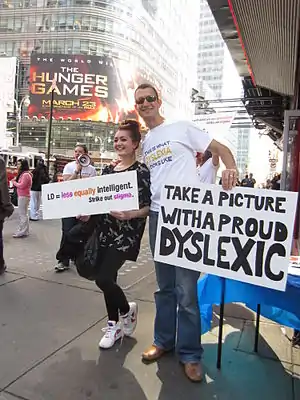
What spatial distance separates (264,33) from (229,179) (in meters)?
3.95

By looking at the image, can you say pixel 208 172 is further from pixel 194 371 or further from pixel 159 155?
pixel 194 371

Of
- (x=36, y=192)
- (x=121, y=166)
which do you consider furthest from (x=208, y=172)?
(x=36, y=192)

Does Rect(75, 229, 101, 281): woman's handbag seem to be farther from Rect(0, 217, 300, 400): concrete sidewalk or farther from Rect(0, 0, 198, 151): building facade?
Rect(0, 0, 198, 151): building facade

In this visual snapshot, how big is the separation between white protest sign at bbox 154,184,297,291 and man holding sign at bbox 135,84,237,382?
13 centimetres

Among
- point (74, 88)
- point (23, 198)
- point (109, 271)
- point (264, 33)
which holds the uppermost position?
point (74, 88)

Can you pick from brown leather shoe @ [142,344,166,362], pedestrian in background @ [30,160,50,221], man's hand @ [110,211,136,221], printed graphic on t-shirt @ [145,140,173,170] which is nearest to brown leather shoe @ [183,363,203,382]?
brown leather shoe @ [142,344,166,362]

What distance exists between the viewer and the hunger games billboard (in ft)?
157

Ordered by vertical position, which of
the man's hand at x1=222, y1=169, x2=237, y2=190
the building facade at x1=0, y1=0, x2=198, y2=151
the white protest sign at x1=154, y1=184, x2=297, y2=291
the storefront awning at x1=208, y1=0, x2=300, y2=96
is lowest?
the white protest sign at x1=154, y1=184, x2=297, y2=291

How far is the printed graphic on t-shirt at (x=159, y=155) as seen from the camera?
2.68m

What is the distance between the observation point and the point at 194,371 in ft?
8.66

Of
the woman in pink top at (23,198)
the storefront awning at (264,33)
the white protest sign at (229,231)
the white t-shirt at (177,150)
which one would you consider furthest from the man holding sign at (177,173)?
the woman in pink top at (23,198)

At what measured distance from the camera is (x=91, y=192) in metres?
2.85

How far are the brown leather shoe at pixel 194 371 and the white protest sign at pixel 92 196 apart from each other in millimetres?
1183

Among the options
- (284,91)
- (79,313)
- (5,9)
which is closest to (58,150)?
(5,9)
